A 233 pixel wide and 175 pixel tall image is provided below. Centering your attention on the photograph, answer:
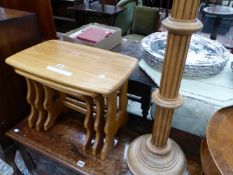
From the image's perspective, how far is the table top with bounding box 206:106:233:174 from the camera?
497 millimetres

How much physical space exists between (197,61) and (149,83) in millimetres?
245

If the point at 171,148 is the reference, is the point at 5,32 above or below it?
above

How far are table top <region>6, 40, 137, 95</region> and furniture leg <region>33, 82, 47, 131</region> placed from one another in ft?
0.49

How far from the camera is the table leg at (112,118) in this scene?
825mm

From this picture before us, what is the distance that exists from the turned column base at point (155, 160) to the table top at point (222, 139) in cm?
27

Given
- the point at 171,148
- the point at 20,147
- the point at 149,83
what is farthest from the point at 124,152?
the point at 20,147

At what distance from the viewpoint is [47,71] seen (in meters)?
0.79

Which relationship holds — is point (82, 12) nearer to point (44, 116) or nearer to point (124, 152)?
point (44, 116)

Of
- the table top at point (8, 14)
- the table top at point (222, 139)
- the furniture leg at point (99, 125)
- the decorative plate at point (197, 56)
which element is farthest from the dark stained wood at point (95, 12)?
the table top at point (222, 139)

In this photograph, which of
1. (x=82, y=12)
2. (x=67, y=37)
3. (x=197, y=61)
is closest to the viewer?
(x=197, y=61)

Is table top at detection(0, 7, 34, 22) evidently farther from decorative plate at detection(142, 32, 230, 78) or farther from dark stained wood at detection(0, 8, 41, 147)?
decorative plate at detection(142, 32, 230, 78)

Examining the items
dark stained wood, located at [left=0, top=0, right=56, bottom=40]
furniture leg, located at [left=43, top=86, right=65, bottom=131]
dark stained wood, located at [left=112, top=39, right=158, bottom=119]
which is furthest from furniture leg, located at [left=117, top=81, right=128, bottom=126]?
dark stained wood, located at [left=0, top=0, right=56, bottom=40]

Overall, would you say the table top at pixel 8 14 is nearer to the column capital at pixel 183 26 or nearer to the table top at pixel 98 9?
the column capital at pixel 183 26

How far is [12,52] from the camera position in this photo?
1.02 metres
